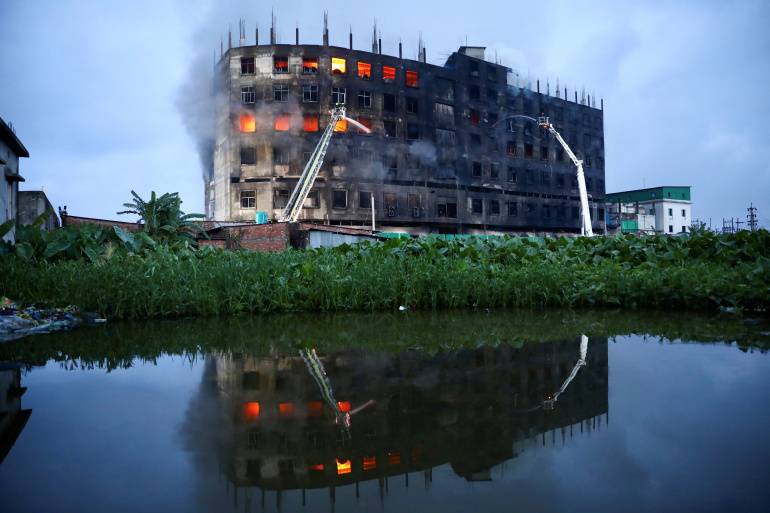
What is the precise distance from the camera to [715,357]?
339cm

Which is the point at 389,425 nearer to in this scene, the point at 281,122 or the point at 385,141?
the point at 281,122

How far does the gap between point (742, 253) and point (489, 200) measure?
32.0 meters

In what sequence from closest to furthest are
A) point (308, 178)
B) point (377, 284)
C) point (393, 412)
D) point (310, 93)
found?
point (393, 412)
point (377, 284)
point (308, 178)
point (310, 93)

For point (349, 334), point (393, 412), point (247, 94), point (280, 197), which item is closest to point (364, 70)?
point (247, 94)

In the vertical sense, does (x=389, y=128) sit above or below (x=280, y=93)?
below

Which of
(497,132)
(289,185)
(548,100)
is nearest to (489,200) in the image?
(497,132)

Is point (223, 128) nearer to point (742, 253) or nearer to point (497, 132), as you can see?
point (497, 132)

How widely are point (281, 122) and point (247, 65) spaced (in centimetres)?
461

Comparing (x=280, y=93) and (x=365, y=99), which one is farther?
(x=365, y=99)

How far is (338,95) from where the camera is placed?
33125 millimetres

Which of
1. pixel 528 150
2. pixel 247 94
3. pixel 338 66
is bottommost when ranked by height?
pixel 528 150

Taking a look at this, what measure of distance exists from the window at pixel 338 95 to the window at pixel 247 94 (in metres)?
5.41

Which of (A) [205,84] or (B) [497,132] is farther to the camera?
(B) [497,132]

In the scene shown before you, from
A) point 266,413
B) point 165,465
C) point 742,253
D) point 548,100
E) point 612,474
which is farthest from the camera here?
point 548,100
